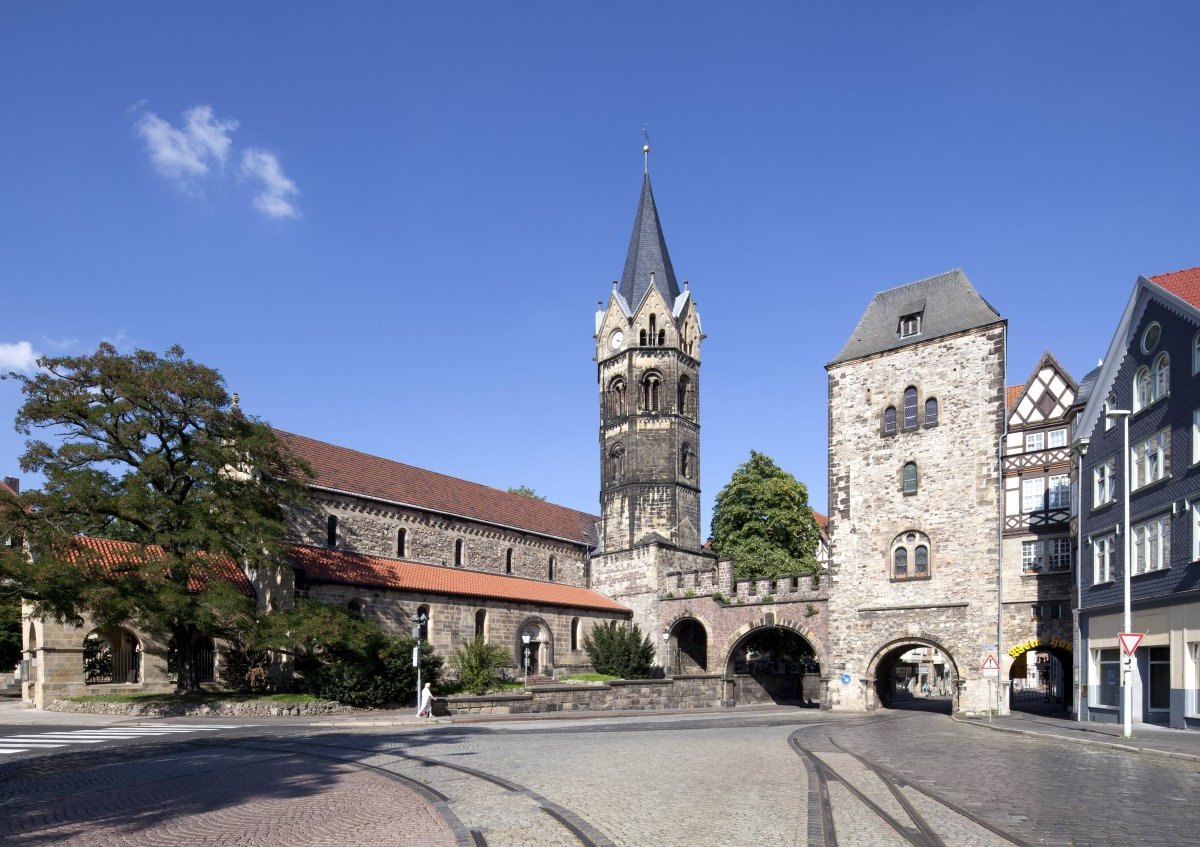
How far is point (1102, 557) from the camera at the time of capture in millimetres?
28875

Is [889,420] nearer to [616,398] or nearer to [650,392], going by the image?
[650,392]

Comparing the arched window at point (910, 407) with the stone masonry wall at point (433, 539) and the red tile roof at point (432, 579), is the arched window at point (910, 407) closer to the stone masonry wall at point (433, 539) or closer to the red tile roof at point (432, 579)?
the red tile roof at point (432, 579)

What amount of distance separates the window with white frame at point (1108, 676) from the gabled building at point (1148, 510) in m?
0.03

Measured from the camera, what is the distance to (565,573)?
52.4 m

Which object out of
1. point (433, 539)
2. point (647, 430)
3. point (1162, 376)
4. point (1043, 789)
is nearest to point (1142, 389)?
point (1162, 376)

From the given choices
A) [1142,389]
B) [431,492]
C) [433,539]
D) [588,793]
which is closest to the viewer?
[588,793]

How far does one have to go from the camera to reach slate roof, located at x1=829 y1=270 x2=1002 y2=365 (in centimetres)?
3684

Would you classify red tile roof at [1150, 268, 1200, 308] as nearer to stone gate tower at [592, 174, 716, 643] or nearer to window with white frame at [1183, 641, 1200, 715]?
window with white frame at [1183, 641, 1200, 715]

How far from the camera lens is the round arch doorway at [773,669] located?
141 feet

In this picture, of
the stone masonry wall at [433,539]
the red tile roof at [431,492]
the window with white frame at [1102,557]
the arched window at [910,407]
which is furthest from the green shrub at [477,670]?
the window with white frame at [1102,557]

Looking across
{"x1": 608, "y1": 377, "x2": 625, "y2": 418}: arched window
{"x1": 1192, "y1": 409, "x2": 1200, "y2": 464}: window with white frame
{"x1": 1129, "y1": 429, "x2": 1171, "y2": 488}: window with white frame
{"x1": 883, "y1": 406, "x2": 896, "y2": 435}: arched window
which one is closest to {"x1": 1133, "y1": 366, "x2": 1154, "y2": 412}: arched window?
{"x1": 1129, "y1": 429, "x2": 1171, "y2": 488}: window with white frame

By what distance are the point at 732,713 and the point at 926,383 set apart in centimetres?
1452

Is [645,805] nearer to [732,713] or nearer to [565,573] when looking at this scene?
[732,713]

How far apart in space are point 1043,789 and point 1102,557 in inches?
721
